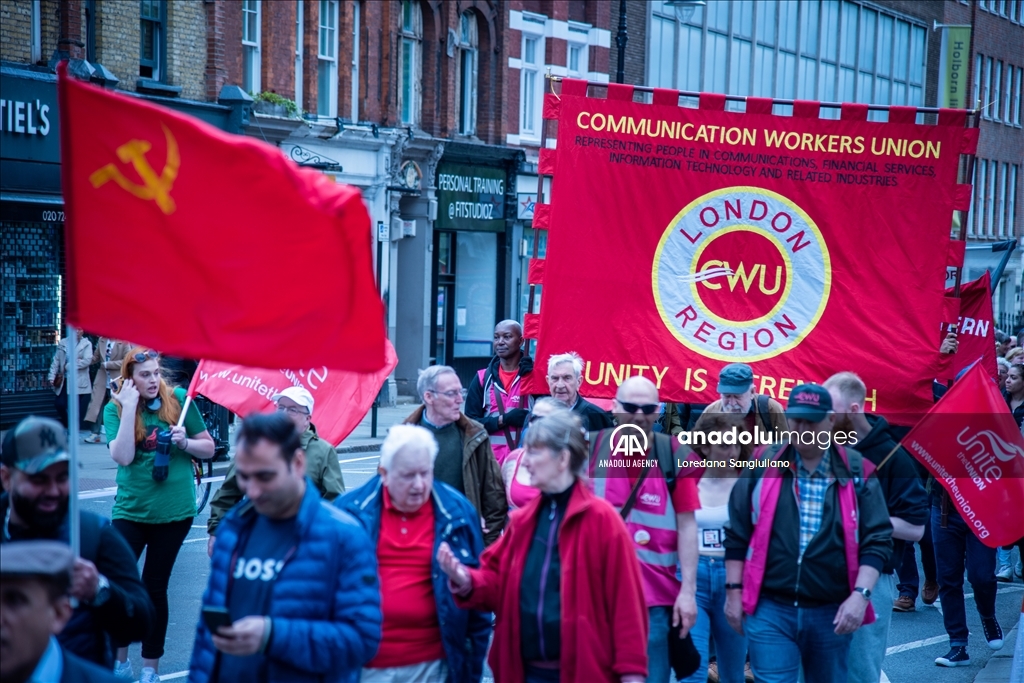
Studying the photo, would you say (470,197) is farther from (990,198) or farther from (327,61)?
(990,198)

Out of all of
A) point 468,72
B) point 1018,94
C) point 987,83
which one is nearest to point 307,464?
point 468,72

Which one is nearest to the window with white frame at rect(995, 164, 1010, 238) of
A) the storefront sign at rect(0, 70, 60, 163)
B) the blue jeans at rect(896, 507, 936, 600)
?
the storefront sign at rect(0, 70, 60, 163)

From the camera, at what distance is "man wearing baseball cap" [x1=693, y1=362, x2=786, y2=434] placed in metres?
7.05

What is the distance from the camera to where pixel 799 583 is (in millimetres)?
5773

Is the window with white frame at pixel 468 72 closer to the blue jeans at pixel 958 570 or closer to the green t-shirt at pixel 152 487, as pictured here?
the blue jeans at pixel 958 570

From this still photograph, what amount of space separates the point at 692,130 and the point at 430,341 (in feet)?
69.7

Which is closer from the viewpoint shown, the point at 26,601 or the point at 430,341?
the point at 26,601

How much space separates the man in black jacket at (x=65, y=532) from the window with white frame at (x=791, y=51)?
29.5 meters

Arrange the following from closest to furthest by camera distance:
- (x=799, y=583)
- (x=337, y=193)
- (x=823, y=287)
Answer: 1. (x=337, y=193)
2. (x=799, y=583)
3. (x=823, y=287)

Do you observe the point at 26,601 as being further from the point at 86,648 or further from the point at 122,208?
the point at 122,208

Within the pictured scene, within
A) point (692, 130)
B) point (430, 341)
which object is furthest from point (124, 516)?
point (430, 341)

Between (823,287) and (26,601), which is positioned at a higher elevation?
(823,287)

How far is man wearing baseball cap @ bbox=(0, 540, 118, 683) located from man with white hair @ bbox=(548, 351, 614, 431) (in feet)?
14.0

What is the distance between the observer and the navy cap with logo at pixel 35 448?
14.3ft
